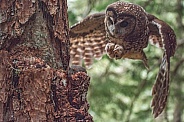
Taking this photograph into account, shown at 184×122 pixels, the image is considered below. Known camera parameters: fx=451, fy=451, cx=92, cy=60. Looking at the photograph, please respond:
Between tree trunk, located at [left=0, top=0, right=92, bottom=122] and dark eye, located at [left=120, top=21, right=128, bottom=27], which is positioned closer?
tree trunk, located at [left=0, top=0, right=92, bottom=122]

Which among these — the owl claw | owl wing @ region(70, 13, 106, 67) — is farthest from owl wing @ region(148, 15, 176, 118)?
owl wing @ region(70, 13, 106, 67)

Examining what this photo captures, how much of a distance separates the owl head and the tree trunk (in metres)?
1.68

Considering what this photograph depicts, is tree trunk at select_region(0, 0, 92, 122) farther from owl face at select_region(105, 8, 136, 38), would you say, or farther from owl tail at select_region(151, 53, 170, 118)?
owl face at select_region(105, 8, 136, 38)

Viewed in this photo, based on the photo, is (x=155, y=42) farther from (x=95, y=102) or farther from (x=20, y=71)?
(x=20, y=71)

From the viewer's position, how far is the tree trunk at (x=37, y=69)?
5.98ft

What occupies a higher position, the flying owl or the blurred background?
the flying owl

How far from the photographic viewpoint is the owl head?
3705mm

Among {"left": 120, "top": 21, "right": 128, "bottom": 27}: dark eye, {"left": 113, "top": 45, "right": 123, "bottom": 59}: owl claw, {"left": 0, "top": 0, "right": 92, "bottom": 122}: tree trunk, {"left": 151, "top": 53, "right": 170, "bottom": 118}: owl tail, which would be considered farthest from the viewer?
{"left": 120, "top": 21, "right": 128, "bottom": 27}: dark eye

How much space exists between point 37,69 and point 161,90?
6.00 ft

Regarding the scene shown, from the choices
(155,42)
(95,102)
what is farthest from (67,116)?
(95,102)

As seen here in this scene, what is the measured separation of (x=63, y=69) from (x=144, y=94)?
3.18 meters

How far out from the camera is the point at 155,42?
4355mm

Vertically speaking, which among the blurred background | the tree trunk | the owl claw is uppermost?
the tree trunk

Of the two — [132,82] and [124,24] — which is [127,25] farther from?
[132,82]
